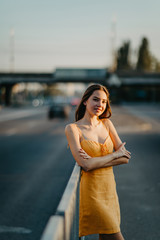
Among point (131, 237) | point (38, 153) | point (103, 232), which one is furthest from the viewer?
point (38, 153)

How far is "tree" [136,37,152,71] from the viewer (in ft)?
362

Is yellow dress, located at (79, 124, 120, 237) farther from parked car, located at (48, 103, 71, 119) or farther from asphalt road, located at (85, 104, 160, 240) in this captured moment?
parked car, located at (48, 103, 71, 119)

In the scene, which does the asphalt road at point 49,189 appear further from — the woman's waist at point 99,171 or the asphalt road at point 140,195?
the woman's waist at point 99,171

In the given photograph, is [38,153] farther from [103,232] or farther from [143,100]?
[143,100]

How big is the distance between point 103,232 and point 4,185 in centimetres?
457

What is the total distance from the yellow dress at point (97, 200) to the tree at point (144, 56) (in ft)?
364

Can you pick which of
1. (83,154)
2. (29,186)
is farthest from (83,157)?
(29,186)

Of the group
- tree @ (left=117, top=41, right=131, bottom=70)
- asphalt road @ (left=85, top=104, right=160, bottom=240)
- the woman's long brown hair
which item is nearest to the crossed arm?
the woman's long brown hair

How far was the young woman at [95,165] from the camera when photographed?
9.81 ft

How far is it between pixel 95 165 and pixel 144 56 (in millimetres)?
112133

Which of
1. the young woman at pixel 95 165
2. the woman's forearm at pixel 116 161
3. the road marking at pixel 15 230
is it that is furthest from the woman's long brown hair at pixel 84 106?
the road marking at pixel 15 230

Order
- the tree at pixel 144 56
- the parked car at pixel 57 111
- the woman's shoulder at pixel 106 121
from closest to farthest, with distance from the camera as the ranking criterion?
1. the woman's shoulder at pixel 106 121
2. the parked car at pixel 57 111
3. the tree at pixel 144 56

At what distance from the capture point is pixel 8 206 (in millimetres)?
5809

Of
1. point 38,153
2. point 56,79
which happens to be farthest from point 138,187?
point 56,79
